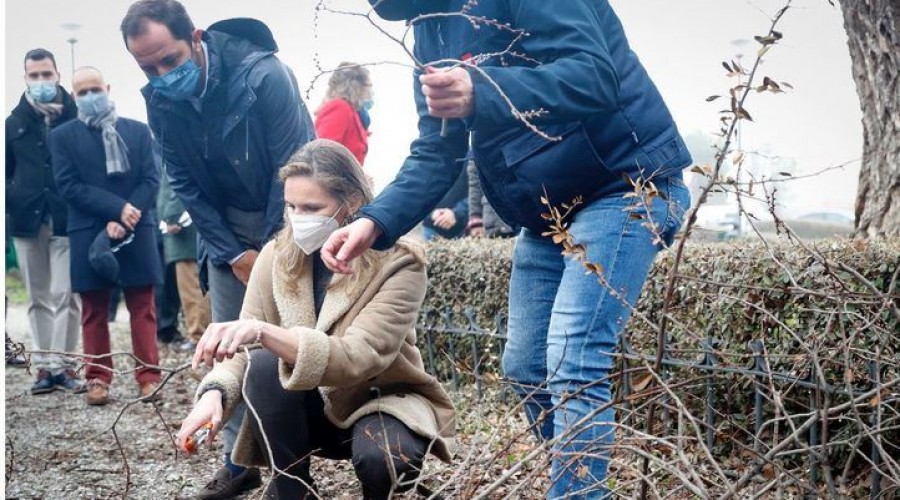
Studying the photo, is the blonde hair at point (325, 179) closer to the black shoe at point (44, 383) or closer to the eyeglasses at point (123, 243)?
the eyeglasses at point (123, 243)

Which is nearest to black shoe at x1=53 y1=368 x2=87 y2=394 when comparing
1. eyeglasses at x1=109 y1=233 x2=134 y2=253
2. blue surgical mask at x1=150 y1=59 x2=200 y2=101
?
eyeglasses at x1=109 y1=233 x2=134 y2=253

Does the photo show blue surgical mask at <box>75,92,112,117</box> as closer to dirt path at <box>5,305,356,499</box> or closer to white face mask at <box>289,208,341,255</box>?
dirt path at <box>5,305,356,499</box>

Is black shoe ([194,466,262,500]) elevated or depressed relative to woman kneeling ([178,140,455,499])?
depressed

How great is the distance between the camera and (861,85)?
431 centimetres

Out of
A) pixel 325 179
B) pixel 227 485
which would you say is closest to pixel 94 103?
pixel 227 485

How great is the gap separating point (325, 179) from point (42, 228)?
3155 millimetres

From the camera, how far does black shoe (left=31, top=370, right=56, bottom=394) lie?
198 inches

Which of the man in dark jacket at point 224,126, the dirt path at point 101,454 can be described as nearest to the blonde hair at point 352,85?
the man in dark jacket at point 224,126

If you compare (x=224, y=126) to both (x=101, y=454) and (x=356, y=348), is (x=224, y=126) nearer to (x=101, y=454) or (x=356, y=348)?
(x=356, y=348)

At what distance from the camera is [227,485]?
10.0 ft

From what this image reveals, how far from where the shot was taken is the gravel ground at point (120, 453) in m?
3.22

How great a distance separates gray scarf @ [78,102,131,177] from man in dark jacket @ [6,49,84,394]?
0.26 m

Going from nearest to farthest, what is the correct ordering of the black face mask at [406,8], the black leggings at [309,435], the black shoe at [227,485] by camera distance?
the black face mask at [406,8]
the black leggings at [309,435]
the black shoe at [227,485]

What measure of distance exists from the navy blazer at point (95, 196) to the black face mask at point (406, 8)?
282 centimetres
